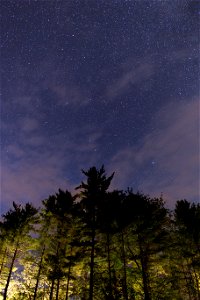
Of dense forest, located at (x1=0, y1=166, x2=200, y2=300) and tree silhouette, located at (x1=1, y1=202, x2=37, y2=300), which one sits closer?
dense forest, located at (x1=0, y1=166, x2=200, y2=300)

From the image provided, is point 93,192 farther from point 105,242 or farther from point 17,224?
point 17,224

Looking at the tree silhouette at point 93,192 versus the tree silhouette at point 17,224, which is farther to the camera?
the tree silhouette at point 17,224

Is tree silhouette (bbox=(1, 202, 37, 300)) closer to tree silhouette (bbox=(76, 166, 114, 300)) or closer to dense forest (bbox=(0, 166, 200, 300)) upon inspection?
dense forest (bbox=(0, 166, 200, 300))

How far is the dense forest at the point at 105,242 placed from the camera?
22.0 m

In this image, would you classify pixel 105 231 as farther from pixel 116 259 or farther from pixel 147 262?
pixel 147 262

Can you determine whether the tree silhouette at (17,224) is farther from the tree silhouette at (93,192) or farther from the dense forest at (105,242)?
the tree silhouette at (93,192)

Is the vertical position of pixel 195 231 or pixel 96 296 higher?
pixel 195 231

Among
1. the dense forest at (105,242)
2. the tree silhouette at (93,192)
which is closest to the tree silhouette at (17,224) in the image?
the dense forest at (105,242)

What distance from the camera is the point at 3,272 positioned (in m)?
29.8

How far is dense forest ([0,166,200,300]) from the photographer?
22.0 metres

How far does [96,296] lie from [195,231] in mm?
11443

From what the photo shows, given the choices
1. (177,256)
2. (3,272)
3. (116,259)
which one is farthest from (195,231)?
(3,272)

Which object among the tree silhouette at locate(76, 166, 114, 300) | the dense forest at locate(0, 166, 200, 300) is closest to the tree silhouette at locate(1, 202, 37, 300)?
the dense forest at locate(0, 166, 200, 300)

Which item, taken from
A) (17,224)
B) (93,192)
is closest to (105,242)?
(93,192)
